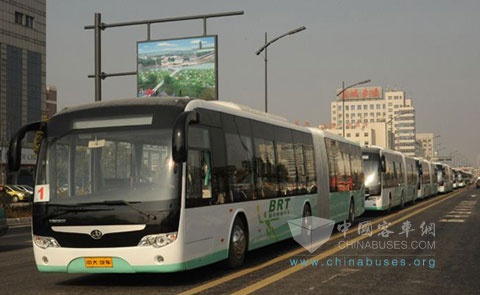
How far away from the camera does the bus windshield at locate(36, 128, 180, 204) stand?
9.35m

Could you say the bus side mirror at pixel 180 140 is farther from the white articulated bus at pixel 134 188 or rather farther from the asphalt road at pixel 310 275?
the asphalt road at pixel 310 275

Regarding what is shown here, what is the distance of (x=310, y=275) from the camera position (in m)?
10.4

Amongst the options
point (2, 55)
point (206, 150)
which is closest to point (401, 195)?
point (206, 150)

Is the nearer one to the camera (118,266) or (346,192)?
(118,266)

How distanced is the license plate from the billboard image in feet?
71.4

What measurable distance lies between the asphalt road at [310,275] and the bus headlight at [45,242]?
616 millimetres

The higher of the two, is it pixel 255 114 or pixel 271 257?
pixel 255 114

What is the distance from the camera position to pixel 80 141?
387 inches

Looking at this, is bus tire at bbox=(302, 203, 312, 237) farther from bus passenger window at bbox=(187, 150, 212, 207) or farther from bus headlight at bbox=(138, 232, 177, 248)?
bus headlight at bbox=(138, 232, 177, 248)

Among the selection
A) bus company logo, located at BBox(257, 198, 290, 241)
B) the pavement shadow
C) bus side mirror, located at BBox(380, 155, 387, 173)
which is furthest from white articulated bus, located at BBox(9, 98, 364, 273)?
bus side mirror, located at BBox(380, 155, 387, 173)

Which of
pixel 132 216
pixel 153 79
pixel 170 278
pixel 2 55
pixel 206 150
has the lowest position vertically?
pixel 170 278

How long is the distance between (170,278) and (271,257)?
3.09 metres

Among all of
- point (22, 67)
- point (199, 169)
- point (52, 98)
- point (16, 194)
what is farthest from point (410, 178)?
point (52, 98)

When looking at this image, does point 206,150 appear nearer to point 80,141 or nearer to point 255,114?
point 80,141
